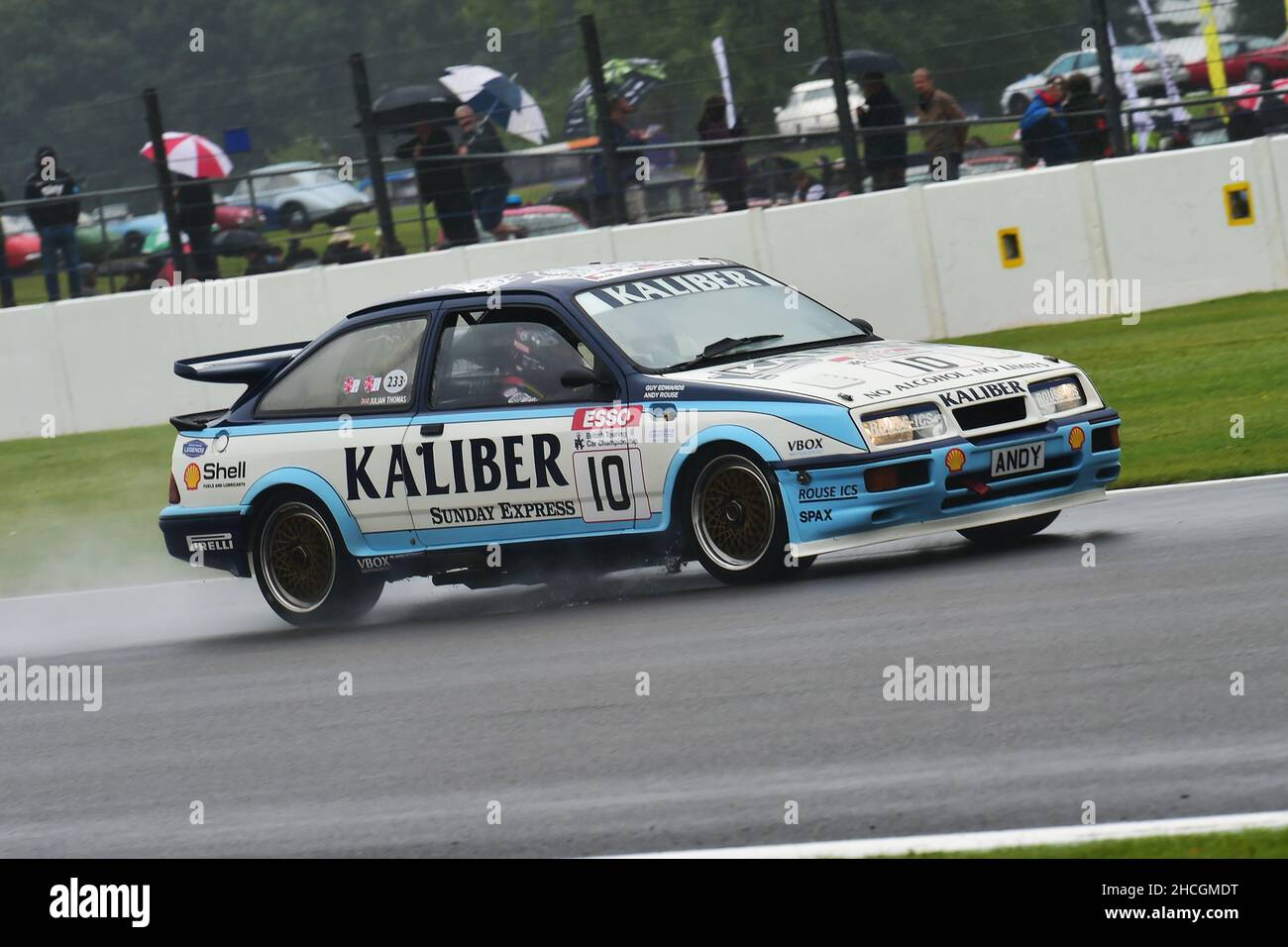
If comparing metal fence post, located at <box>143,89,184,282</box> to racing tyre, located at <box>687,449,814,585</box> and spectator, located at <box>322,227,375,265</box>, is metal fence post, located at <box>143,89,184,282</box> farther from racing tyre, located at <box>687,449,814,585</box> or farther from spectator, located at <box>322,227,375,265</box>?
racing tyre, located at <box>687,449,814,585</box>

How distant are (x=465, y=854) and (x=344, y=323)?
5.64 m

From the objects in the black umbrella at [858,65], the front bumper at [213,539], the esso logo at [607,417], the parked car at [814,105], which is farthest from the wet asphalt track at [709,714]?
the black umbrella at [858,65]

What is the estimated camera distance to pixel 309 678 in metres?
9.14

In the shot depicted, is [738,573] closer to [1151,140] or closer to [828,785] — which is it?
[828,785]

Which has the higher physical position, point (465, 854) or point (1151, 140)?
point (1151, 140)

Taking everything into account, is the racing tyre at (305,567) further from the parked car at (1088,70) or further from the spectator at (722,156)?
the parked car at (1088,70)

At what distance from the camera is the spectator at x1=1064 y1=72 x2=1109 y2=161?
17.8 m

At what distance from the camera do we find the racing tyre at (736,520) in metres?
9.34

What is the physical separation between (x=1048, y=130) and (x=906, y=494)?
9.74 metres

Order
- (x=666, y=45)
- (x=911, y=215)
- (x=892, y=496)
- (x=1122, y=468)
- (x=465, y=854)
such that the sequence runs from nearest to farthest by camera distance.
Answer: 1. (x=465, y=854)
2. (x=892, y=496)
3. (x=1122, y=468)
4. (x=911, y=215)
5. (x=666, y=45)

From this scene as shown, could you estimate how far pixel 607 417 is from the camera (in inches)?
384

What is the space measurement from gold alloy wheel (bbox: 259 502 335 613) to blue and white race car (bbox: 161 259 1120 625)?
11mm

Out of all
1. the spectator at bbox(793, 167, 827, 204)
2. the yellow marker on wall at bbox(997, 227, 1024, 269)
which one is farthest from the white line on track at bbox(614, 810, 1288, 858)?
the spectator at bbox(793, 167, 827, 204)
